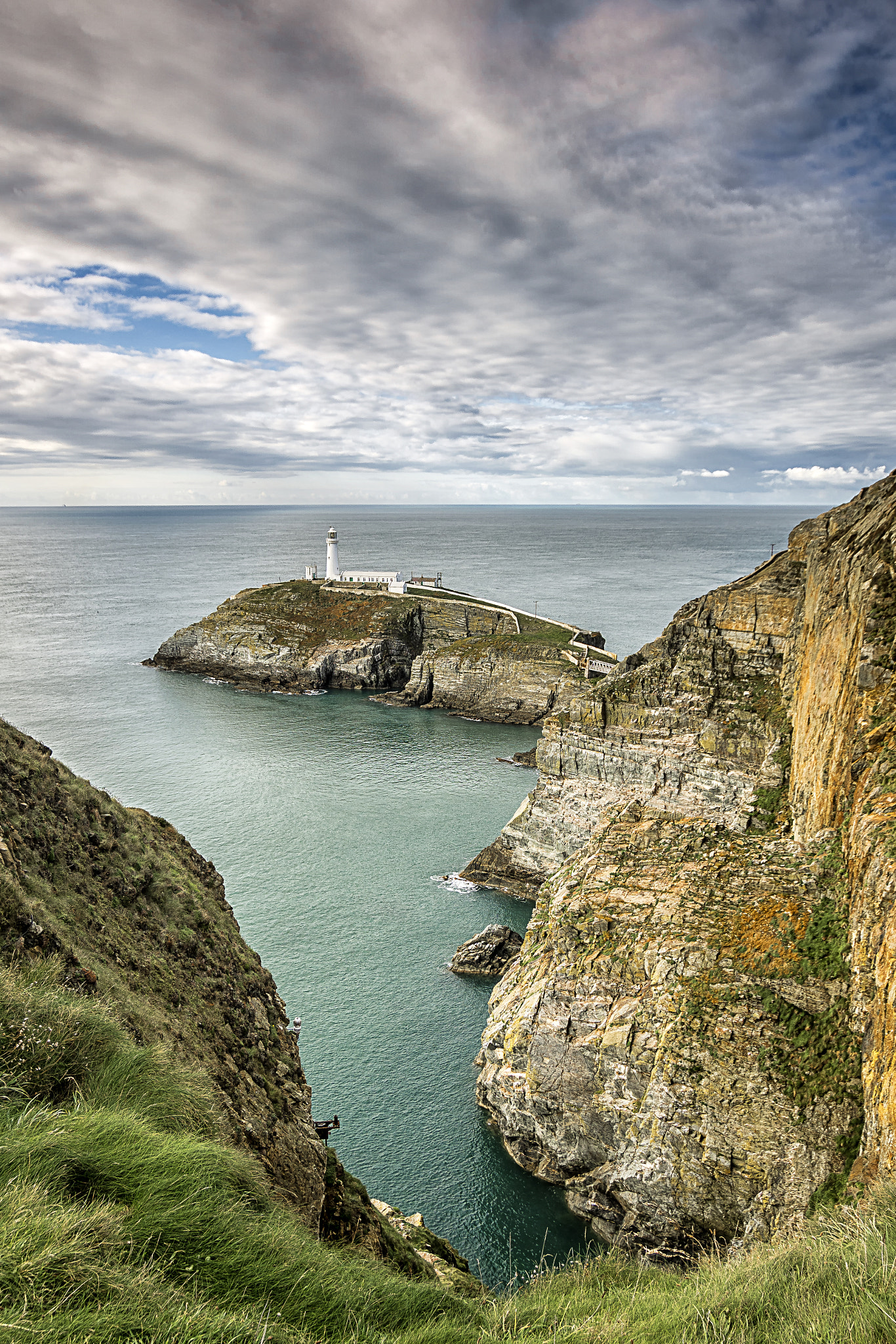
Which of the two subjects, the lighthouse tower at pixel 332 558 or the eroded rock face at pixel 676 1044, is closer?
the eroded rock face at pixel 676 1044

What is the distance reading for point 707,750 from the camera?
89.4 ft

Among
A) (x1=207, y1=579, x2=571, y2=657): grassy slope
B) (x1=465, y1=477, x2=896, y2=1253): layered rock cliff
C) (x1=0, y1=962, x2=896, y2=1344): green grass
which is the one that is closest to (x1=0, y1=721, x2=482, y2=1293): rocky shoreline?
(x1=0, y1=962, x2=896, y2=1344): green grass

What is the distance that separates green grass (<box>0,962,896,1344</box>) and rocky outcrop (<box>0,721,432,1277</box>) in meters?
→ 0.89

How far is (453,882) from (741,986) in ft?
63.9

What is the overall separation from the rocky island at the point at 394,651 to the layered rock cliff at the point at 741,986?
132 feet

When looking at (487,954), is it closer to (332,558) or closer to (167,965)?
(167,965)

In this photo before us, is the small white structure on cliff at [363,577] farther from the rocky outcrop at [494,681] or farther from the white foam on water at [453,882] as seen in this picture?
the white foam on water at [453,882]

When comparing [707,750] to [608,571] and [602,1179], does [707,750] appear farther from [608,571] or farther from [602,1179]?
[608,571]

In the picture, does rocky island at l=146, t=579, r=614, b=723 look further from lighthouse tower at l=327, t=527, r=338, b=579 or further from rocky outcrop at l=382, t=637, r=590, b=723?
lighthouse tower at l=327, t=527, r=338, b=579

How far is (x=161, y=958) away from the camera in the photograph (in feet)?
32.8

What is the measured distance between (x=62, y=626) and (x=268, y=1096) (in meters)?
96.9

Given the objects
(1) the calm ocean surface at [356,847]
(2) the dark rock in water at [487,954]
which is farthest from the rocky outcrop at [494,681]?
(2) the dark rock in water at [487,954]

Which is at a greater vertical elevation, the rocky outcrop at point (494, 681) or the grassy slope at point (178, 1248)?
the grassy slope at point (178, 1248)

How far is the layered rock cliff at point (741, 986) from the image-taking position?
12.7 meters
